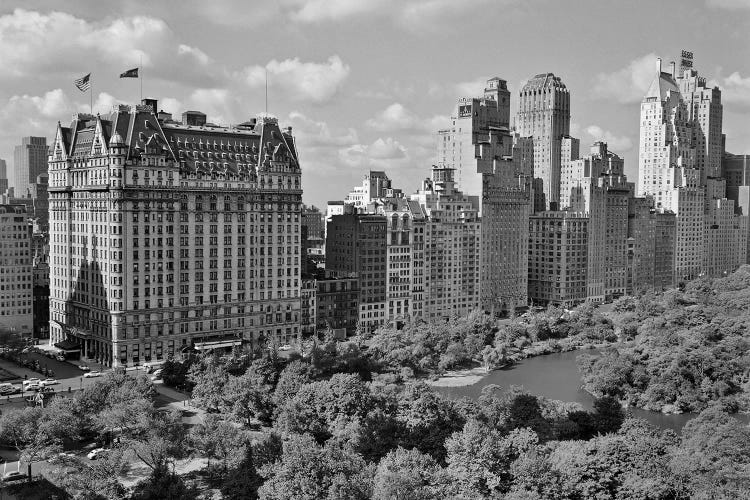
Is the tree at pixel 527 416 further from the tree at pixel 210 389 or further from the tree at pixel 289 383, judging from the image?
the tree at pixel 210 389

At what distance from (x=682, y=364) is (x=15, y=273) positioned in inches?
4468

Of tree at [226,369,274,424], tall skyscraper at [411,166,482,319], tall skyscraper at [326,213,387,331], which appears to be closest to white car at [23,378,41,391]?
tree at [226,369,274,424]

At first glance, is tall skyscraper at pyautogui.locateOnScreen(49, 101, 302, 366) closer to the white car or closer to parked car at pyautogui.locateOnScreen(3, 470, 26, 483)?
the white car

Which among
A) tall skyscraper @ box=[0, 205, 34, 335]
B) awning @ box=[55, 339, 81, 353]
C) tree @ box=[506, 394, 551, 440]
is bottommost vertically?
tree @ box=[506, 394, 551, 440]

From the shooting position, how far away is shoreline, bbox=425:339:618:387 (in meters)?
130

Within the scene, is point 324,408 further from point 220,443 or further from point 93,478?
point 93,478

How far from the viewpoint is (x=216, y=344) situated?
136500 mm

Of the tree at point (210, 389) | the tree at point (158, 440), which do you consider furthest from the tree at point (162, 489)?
the tree at point (210, 389)

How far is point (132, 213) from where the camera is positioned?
423ft

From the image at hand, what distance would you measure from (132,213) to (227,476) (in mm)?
63495

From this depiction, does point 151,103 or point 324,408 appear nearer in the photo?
point 324,408

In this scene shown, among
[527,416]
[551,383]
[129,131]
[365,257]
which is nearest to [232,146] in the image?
[129,131]

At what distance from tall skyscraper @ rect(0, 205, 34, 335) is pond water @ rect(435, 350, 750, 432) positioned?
77.9 m

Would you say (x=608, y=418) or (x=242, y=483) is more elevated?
(x=608, y=418)
